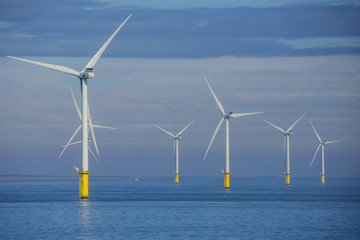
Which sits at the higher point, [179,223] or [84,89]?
[84,89]

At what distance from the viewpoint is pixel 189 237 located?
64500 mm

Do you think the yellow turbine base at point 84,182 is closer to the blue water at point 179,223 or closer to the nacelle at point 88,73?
the blue water at point 179,223

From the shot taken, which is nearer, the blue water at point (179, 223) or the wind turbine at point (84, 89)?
the blue water at point (179, 223)

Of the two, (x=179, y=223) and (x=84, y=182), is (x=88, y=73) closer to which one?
(x=84, y=182)

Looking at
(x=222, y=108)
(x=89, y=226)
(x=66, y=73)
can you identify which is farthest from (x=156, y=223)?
(x=222, y=108)

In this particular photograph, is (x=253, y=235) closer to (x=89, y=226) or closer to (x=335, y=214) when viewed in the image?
(x=89, y=226)

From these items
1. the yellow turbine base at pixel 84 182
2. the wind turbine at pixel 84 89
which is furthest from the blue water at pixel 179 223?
the wind turbine at pixel 84 89

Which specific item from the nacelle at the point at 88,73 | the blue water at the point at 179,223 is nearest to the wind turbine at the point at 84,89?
the nacelle at the point at 88,73

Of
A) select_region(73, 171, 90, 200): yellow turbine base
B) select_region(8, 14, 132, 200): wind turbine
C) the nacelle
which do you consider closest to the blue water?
select_region(73, 171, 90, 200): yellow turbine base

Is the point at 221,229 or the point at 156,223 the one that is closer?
the point at 221,229

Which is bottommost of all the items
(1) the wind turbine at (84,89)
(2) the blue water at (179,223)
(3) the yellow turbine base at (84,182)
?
(2) the blue water at (179,223)

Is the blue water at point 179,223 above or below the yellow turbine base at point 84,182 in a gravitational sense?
below

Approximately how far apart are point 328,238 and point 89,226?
24932 mm

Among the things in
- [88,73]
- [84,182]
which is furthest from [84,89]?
[84,182]
